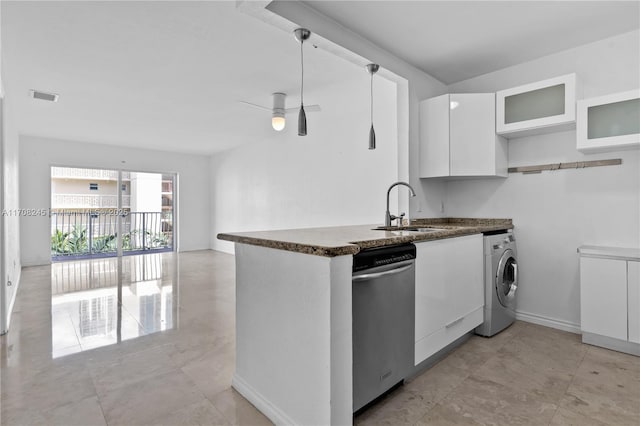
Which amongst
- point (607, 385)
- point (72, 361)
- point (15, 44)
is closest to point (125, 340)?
point (72, 361)

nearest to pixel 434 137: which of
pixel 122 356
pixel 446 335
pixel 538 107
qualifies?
pixel 538 107

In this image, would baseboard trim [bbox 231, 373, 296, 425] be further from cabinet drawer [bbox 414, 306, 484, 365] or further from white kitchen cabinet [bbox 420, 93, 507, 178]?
white kitchen cabinet [bbox 420, 93, 507, 178]

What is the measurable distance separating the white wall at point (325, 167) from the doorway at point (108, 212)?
2095 mm

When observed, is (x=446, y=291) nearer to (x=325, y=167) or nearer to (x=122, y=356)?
(x=122, y=356)

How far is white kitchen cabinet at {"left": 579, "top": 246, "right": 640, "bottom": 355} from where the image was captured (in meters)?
2.42

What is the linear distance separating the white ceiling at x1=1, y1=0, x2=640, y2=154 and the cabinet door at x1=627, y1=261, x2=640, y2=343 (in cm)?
189

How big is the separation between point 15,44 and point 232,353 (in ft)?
10.4

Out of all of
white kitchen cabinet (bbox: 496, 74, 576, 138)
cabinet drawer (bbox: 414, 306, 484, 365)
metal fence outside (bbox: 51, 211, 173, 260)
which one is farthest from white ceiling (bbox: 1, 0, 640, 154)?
metal fence outside (bbox: 51, 211, 173, 260)

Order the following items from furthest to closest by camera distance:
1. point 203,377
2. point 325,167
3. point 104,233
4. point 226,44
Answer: point 104,233 → point 325,167 → point 226,44 → point 203,377

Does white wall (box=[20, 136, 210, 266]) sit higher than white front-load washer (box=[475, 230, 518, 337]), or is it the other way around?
white wall (box=[20, 136, 210, 266])

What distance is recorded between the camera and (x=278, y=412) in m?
1.63

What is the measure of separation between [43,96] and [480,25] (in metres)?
4.89

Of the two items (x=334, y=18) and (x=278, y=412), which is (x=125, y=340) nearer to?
(x=278, y=412)

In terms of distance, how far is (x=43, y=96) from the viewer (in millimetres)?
4004
